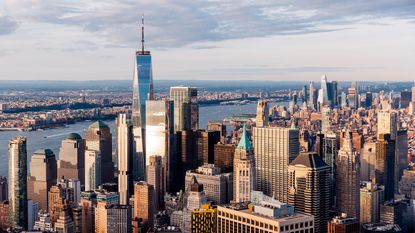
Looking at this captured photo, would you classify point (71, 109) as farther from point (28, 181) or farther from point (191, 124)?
point (28, 181)

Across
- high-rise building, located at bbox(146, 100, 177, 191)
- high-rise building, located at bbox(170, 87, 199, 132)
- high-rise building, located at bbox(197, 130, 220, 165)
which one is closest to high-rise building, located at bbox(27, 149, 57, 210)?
high-rise building, located at bbox(146, 100, 177, 191)

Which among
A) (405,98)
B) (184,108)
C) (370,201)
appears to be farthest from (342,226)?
(184,108)

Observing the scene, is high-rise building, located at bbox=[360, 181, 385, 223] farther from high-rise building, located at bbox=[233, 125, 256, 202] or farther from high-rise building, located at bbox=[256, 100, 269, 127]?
high-rise building, located at bbox=[256, 100, 269, 127]

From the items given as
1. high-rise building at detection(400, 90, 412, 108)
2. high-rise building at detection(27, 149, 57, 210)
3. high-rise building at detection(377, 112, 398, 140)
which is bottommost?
high-rise building at detection(27, 149, 57, 210)

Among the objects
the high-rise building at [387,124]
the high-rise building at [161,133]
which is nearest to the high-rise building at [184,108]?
the high-rise building at [161,133]

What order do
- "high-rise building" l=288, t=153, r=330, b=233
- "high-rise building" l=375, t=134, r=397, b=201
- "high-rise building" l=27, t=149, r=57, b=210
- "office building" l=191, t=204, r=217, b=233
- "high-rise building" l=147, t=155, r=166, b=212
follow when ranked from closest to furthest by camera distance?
1. "office building" l=191, t=204, r=217, b=233
2. "high-rise building" l=288, t=153, r=330, b=233
3. "high-rise building" l=27, t=149, r=57, b=210
4. "high-rise building" l=375, t=134, r=397, b=201
5. "high-rise building" l=147, t=155, r=166, b=212

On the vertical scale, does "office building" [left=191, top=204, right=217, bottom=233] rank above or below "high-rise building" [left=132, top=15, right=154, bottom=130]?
below

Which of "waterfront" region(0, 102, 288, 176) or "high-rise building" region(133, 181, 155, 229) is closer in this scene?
"high-rise building" region(133, 181, 155, 229)
